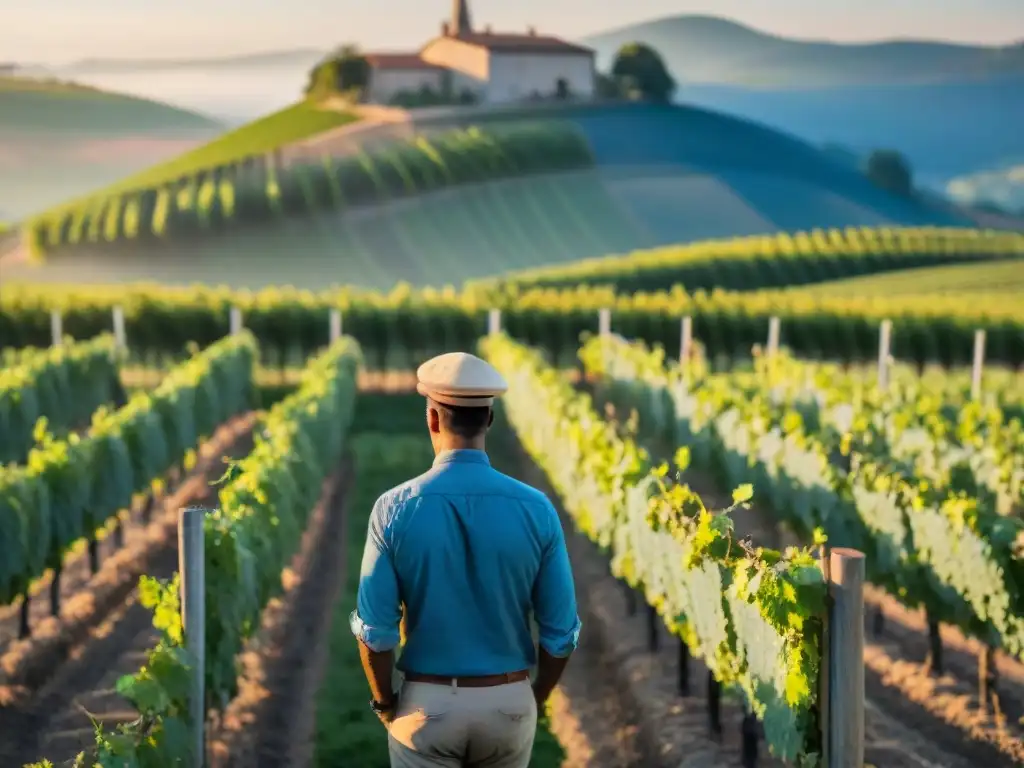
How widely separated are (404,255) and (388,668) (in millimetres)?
33637

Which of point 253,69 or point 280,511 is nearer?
point 280,511

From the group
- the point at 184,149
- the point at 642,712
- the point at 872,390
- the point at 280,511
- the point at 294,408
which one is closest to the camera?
the point at 642,712

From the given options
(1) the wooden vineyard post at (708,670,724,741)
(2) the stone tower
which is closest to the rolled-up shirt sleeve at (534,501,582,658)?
(1) the wooden vineyard post at (708,670,724,741)

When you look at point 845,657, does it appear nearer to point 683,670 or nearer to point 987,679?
point 683,670

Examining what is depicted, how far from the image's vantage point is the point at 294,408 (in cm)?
1045

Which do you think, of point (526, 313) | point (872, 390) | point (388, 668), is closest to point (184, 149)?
point (526, 313)

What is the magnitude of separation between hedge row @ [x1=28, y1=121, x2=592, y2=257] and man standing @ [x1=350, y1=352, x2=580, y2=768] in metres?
28.5

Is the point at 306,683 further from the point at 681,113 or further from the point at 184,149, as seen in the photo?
the point at 681,113

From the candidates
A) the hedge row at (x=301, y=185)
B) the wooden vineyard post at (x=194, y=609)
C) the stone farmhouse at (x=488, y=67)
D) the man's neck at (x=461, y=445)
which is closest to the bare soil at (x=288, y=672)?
the wooden vineyard post at (x=194, y=609)

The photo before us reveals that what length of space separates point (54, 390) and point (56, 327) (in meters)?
6.95

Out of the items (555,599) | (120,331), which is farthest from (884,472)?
(120,331)

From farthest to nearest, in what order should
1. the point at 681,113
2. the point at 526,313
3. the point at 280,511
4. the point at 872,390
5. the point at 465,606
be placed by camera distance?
the point at 681,113 < the point at 526,313 < the point at 872,390 < the point at 280,511 < the point at 465,606

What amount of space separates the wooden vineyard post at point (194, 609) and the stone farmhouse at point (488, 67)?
26.6 meters

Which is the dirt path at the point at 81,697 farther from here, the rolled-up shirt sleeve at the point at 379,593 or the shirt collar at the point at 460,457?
the shirt collar at the point at 460,457
